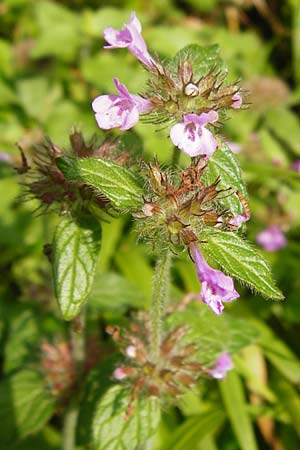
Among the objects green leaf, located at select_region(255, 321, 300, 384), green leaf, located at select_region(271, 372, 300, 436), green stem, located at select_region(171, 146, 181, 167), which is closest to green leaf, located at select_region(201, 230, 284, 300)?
green stem, located at select_region(171, 146, 181, 167)

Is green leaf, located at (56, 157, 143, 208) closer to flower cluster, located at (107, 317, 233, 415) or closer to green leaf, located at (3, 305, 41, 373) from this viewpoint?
flower cluster, located at (107, 317, 233, 415)

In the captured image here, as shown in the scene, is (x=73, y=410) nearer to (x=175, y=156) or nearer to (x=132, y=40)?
(x=175, y=156)

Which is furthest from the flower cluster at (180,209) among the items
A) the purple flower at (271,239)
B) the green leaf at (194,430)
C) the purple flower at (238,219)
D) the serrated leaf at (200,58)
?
the purple flower at (271,239)

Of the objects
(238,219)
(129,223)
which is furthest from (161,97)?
(129,223)

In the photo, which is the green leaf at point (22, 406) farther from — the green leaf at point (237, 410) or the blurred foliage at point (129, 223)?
the green leaf at point (237, 410)

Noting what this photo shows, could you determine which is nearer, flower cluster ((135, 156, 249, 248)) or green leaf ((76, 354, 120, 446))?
flower cluster ((135, 156, 249, 248))

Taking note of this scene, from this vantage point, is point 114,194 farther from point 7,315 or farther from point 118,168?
point 7,315
